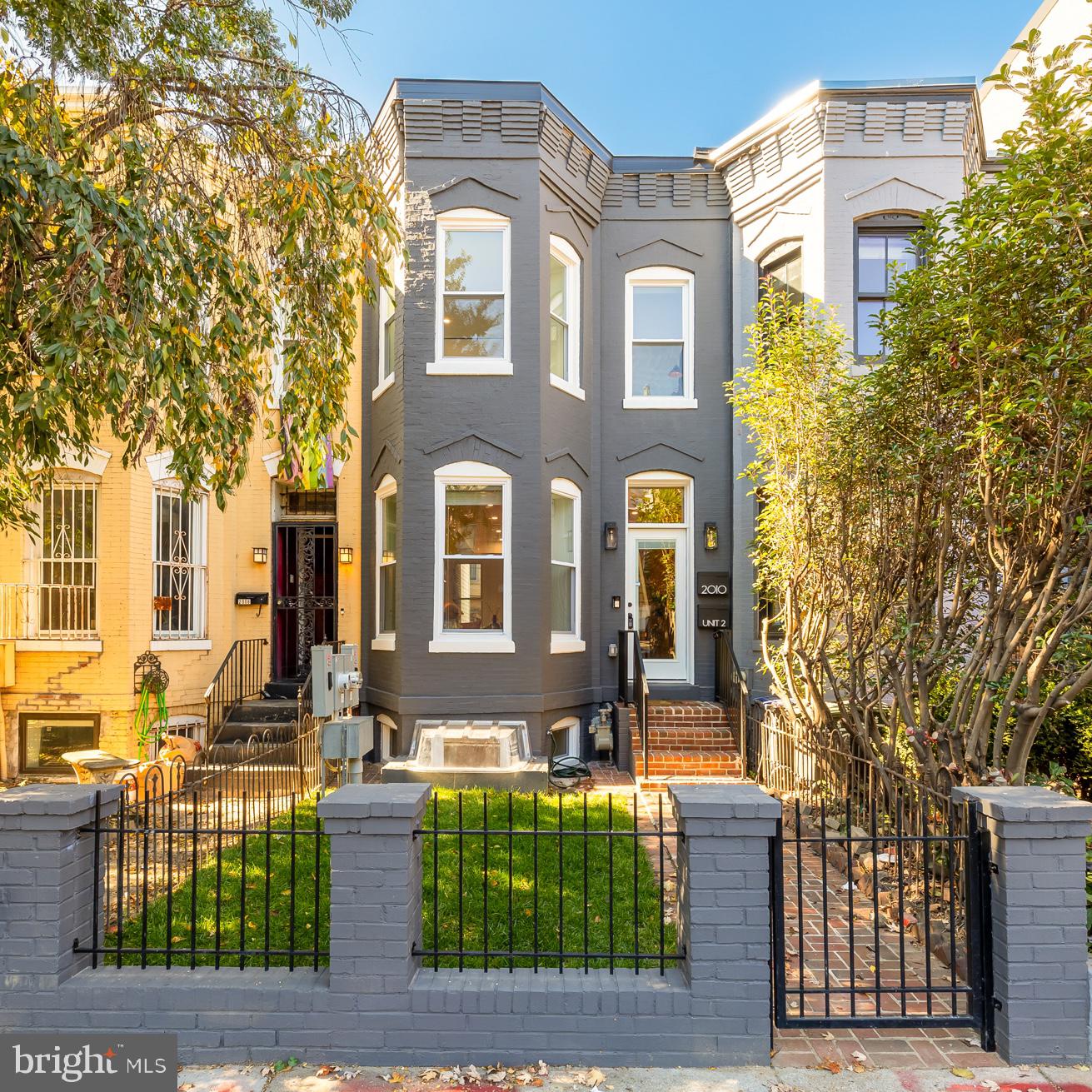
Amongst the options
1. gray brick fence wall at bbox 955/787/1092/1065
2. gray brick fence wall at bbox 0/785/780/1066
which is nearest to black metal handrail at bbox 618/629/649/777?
gray brick fence wall at bbox 0/785/780/1066

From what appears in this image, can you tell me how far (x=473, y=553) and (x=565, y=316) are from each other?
3772 mm

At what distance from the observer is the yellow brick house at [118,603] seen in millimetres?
9383

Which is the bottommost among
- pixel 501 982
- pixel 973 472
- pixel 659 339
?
pixel 501 982

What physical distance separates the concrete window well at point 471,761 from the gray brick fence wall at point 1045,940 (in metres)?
5.33

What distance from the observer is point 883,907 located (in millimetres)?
5242

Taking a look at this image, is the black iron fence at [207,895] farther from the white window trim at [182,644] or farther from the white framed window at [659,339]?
the white framed window at [659,339]

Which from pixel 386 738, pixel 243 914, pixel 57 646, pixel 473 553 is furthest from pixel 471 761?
pixel 57 646

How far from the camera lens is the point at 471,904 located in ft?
16.0

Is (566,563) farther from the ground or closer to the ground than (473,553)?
closer to the ground

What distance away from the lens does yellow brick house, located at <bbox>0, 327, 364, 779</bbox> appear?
9383 mm

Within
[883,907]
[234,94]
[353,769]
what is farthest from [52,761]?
[883,907]
